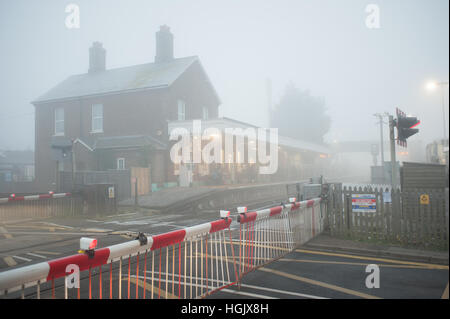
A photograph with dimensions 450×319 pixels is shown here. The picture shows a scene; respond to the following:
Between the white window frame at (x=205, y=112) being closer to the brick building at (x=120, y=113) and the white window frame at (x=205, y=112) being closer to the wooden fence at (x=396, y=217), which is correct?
the brick building at (x=120, y=113)

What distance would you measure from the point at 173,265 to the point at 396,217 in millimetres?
5910

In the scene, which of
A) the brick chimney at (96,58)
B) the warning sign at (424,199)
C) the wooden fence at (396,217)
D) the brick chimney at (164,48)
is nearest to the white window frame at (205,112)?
the brick chimney at (164,48)

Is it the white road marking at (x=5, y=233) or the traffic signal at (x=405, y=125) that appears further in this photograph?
the white road marking at (x=5, y=233)

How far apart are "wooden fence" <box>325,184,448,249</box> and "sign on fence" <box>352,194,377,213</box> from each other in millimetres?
32

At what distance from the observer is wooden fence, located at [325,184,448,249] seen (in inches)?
289

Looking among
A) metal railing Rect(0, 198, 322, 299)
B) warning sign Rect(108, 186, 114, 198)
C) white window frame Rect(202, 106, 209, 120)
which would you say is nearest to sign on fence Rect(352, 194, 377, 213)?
metal railing Rect(0, 198, 322, 299)

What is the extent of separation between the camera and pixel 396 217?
309 inches

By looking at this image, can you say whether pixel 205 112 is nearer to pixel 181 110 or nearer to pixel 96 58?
pixel 181 110

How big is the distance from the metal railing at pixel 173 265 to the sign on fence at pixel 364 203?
0.94 meters

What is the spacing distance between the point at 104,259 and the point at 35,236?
8.39 meters

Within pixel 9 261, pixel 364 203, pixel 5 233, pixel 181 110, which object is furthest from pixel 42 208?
pixel 181 110

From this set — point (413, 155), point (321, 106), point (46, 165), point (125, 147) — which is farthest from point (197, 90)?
point (413, 155)

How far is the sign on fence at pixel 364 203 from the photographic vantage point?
8.17 m
